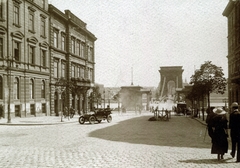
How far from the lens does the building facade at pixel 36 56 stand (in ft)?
91.6

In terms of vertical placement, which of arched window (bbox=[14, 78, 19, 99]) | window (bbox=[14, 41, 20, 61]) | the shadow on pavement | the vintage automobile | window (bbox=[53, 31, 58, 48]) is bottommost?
the shadow on pavement

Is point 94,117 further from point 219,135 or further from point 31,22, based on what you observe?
point 219,135

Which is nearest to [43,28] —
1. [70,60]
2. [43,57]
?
[43,57]

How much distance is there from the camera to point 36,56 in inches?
1321

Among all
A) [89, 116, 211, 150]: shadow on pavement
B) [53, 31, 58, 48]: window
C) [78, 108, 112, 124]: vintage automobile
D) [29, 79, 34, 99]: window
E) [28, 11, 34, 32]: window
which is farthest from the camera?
[53, 31, 58, 48]: window

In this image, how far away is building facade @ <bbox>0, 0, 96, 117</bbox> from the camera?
91.6ft

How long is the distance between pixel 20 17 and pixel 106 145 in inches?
890

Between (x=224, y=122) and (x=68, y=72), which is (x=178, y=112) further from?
(x=224, y=122)

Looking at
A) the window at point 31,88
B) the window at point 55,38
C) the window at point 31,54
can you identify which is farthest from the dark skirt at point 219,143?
the window at point 55,38

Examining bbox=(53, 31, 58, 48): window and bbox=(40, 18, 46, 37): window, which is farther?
bbox=(53, 31, 58, 48): window

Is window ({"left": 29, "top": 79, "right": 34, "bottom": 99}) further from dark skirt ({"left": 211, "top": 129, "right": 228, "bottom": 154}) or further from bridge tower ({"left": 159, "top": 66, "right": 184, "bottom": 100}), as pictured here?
bridge tower ({"left": 159, "top": 66, "right": 184, "bottom": 100})

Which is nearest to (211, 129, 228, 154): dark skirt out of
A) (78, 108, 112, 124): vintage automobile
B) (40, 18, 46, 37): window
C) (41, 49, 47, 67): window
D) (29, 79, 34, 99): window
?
(78, 108, 112, 124): vintage automobile

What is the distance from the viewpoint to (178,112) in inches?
1903

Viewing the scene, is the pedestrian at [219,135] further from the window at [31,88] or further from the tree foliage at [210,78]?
the window at [31,88]
